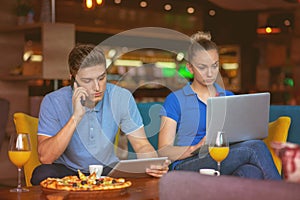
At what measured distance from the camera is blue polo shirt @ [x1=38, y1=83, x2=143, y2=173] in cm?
281

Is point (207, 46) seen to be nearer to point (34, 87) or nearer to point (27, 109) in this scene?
point (27, 109)

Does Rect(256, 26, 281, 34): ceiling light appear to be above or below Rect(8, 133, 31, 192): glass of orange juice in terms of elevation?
above

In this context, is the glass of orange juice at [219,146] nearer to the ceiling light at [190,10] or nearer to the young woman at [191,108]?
the young woman at [191,108]

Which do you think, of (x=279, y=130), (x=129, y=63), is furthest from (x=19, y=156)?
(x=129, y=63)

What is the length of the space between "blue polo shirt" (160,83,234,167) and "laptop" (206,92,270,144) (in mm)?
397

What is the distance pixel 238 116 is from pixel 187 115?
514 mm

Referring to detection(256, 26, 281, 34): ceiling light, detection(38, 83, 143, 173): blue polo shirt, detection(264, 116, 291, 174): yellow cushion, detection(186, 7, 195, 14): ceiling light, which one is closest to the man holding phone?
detection(38, 83, 143, 173): blue polo shirt

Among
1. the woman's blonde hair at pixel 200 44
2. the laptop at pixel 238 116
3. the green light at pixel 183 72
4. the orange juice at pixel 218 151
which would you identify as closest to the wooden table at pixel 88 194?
the orange juice at pixel 218 151

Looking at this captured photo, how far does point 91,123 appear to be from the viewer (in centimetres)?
289

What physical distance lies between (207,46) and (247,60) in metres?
6.17

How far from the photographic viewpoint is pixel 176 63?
30.7ft

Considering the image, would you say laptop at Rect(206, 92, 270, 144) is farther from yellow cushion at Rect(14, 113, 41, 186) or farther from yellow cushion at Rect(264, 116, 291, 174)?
yellow cushion at Rect(14, 113, 41, 186)

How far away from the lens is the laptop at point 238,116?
2580 millimetres

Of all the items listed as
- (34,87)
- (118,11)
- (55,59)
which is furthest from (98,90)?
(118,11)
